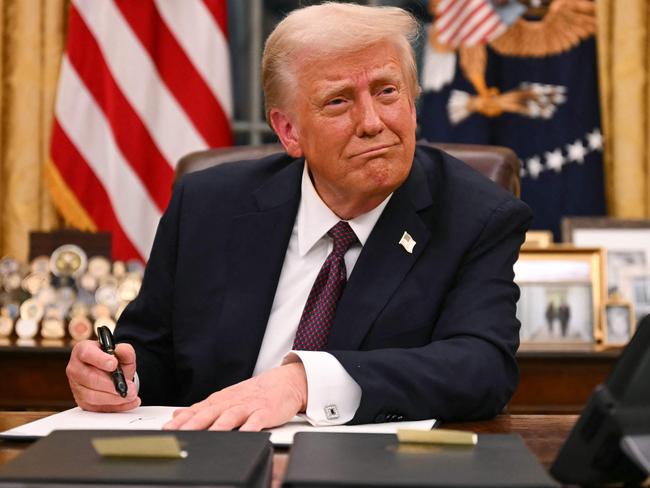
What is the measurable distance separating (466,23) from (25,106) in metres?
1.84

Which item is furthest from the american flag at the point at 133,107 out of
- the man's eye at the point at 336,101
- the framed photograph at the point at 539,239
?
the man's eye at the point at 336,101

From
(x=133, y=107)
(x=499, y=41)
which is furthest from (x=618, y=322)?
(x=133, y=107)

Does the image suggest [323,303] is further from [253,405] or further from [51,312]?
[51,312]

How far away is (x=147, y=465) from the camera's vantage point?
110cm

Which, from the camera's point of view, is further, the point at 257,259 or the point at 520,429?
the point at 257,259

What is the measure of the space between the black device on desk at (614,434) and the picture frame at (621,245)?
8.80ft

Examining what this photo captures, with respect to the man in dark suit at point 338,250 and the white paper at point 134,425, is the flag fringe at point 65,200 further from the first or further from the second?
the white paper at point 134,425

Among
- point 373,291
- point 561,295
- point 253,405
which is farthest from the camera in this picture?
point 561,295

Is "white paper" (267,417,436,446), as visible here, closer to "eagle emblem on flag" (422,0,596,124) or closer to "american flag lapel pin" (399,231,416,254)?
"american flag lapel pin" (399,231,416,254)

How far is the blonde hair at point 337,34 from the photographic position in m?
2.12

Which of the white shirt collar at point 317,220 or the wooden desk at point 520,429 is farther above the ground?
the white shirt collar at point 317,220

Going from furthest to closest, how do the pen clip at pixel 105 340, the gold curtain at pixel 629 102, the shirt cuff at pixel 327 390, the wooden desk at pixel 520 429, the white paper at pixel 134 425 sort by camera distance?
the gold curtain at pixel 629 102, the pen clip at pixel 105 340, the shirt cuff at pixel 327 390, the white paper at pixel 134 425, the wooden desk at pixel 520 429

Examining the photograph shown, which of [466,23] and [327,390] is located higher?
[466,23]

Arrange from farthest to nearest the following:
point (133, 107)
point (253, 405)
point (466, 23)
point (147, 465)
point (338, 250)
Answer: point (133, 107)
point (466, 23)
point (338, 250)
point (253, 405)
point (147, 465)
